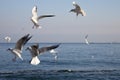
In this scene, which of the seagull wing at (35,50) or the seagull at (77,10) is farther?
the seagull at (77,10)

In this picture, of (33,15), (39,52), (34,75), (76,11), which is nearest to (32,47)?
(39,52)

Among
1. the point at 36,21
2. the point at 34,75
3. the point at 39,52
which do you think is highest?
the point at 36,21

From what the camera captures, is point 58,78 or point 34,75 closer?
point 58,78

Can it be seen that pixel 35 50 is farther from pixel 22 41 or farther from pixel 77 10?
pixel 77 10

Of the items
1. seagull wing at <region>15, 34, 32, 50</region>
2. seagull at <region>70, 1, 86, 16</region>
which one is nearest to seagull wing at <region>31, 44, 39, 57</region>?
seagull wing at <region>15, 34, 32, 50</region>

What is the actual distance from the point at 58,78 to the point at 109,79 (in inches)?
201

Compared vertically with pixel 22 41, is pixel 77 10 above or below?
above

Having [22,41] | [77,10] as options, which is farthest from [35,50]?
[77,10]

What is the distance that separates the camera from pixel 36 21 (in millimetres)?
13234

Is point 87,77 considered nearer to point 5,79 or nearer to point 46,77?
point 46,77

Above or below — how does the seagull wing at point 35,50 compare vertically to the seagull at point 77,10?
below

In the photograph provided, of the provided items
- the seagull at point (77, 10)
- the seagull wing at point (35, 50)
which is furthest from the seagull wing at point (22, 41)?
the seagull at point (77, 10)

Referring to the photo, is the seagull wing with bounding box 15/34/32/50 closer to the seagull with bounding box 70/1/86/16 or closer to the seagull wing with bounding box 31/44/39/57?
the seagull wing with bounding box 31/44/39/57

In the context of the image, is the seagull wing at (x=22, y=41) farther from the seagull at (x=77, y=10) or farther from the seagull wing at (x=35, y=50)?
the seagull at (x=77, y=10)
